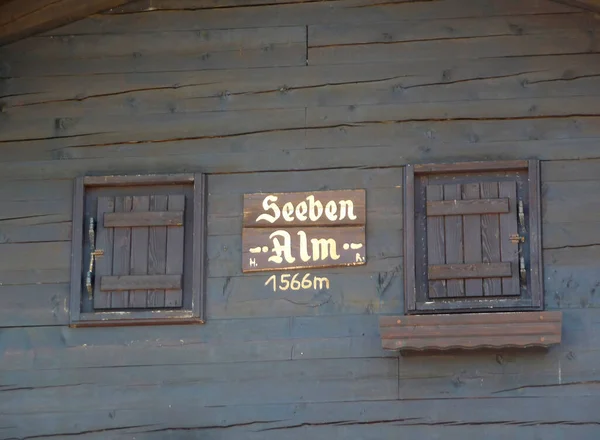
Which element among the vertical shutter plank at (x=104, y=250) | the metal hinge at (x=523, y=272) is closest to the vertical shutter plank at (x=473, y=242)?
the metal hinge at (x=523, y=272)

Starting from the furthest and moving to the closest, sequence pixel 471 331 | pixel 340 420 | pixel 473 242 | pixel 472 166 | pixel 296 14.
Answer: pixel 296 14, pixel 472 166, pixel 473 242, pixel 340 420, pixel 471 331

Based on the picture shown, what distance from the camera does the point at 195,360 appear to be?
6.95 meters

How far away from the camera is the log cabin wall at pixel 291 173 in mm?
6746

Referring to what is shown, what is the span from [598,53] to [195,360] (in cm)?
271

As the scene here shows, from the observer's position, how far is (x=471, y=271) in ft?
22.3

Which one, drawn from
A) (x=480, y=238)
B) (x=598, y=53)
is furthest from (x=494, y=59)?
(x=480, y=238)

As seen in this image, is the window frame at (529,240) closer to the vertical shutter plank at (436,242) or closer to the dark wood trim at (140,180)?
the vertical shutter plank at (436,242)

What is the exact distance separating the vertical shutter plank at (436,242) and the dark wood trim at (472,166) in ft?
0.31

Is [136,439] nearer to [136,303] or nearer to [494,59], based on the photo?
[136,303]

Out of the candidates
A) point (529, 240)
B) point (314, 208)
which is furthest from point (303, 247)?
point (529, 240)

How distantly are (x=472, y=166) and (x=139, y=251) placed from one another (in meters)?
1.84

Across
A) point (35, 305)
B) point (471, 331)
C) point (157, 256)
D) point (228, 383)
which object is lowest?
point (228, 383)

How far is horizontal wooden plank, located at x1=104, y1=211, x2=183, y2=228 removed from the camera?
7.12 meters

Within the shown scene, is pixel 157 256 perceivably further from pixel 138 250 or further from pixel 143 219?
pixel 143 219
